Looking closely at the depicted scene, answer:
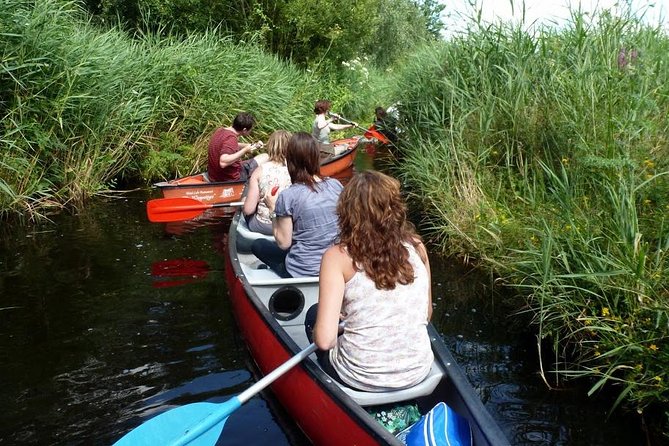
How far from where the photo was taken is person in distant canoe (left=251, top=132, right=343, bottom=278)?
428cm

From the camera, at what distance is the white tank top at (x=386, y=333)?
9.22 feet

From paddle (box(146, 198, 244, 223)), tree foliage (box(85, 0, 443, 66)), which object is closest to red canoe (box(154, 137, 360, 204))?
paddle (box(146, 198, 244, 223))

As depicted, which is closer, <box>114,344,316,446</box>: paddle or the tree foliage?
<box>114,344,316,446</box>: paddle

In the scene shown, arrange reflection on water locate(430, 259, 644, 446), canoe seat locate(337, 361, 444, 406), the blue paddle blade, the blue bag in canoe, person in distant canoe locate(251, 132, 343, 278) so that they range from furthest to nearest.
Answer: person in distant canoe locate(251, 132, 343, 278)
reflection on water locate(430, 259, 644, 446)
the blue paddle blade
canoe seat locate(337, 361, 444, 406)
the blue bag in canoe

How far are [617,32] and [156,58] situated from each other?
23.1 feet

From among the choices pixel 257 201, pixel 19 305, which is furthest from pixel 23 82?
pixel 257 201

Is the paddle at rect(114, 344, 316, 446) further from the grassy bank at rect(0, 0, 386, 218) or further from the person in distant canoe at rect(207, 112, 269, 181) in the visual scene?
the person in distant canoe at rect(207, 112, 269, 181)

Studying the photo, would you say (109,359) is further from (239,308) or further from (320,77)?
(320,77)

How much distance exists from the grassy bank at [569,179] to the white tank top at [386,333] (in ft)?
4.10

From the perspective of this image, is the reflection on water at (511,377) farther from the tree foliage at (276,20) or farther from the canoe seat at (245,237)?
the tree foliage at (276,20)

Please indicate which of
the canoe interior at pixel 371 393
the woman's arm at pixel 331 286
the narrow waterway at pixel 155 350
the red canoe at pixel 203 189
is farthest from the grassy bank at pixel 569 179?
the red canoe at pixel 203 189

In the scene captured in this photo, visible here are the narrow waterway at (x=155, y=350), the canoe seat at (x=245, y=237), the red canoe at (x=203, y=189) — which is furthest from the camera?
the red canoe at (x=203, y=189)

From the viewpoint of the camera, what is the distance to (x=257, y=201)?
565cm

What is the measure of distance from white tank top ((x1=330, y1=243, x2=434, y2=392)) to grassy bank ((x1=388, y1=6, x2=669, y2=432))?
125 centimetres
